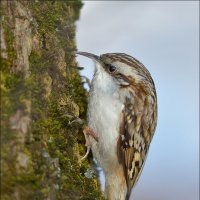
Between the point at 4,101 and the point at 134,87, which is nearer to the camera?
the point at 4,101

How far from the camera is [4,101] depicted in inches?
81.5

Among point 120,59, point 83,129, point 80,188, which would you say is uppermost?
point 120,59

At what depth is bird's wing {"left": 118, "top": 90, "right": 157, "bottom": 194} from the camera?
298cm

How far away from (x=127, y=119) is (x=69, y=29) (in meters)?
0.66

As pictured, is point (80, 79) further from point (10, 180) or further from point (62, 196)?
point (10, 180)

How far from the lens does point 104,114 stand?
288 centimetres

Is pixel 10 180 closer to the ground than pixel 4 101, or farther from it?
closer to the ground

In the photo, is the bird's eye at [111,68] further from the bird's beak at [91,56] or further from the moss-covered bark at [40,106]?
the moss-covered bark at [40,106]

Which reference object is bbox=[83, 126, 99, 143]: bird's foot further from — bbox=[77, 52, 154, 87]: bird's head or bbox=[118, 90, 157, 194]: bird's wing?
bbox=[77, 52, 154, 87]: bird's head

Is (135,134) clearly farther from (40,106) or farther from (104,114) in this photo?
(40,106)

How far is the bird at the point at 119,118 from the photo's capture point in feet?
9.52

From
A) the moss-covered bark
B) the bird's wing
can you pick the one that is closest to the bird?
the bird's wing

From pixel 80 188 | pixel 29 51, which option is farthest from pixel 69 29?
pixel 80 188

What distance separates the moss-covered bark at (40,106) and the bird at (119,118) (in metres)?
0.13
